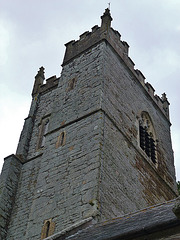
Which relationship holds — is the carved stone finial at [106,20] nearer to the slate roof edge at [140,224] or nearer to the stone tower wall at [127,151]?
the stone tower wall at [127,151]

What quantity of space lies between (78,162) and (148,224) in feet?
18.3

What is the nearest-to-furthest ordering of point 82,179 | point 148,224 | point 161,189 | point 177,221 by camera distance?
point 177,221 → point 148,224 → point 82,179 → point 161,189

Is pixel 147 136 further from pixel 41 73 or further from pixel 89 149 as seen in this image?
pixel 41 73

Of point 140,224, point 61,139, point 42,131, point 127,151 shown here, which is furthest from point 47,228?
point 42,131

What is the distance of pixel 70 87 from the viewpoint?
13.8 m

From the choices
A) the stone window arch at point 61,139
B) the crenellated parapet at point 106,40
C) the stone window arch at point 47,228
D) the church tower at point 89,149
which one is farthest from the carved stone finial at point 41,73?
the stone window arch at point 47,228

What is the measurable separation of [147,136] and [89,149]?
3.99m

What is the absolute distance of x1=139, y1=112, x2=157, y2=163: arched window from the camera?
45.6 ft

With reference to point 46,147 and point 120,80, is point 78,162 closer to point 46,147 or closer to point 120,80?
point 46,147

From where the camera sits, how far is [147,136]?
14.4m

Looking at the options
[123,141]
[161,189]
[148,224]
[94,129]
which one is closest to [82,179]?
[94,129]

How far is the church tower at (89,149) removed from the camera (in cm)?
1021

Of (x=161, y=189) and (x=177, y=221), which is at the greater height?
(x=161, y=189)

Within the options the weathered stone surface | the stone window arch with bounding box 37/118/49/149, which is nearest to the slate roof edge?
the weathered stone surface
